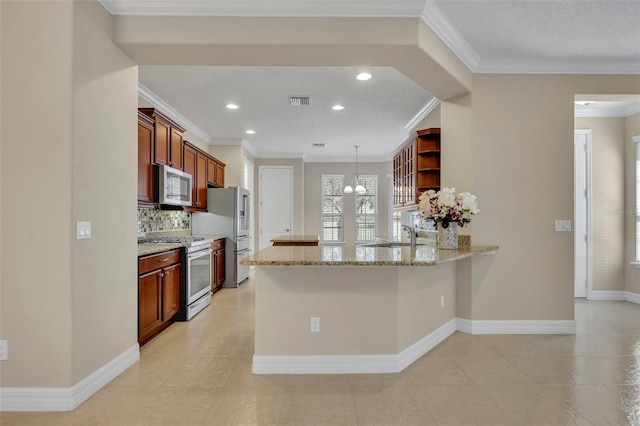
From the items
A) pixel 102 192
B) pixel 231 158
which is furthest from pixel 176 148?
pixel 231 158

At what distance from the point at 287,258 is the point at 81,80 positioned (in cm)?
173

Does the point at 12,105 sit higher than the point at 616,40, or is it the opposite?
the point at 616,40

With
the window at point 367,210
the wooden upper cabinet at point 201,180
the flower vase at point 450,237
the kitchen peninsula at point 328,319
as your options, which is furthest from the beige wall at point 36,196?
the window at point 367,210

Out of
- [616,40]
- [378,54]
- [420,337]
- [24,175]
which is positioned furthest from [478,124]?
[24,175]

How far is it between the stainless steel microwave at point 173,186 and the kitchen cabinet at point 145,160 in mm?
96

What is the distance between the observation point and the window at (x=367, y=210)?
8.99m

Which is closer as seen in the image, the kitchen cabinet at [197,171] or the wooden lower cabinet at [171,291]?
the wooden lower cabinet at [171,291]

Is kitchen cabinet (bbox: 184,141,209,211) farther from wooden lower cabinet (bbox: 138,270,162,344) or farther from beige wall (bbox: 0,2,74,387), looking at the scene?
beige wall (bbox: 0,2,74,387)

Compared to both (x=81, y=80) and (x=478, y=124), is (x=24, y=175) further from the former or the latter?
(x=478, y=124)

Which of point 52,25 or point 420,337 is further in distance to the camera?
point 420,337

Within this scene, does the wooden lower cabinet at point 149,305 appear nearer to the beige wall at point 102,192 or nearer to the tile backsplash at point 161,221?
the beige wall at point 102,192

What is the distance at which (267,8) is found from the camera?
254 cm

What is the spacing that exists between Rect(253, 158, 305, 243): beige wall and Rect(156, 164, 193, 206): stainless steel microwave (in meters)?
3.25

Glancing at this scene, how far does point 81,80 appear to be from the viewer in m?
2.25
